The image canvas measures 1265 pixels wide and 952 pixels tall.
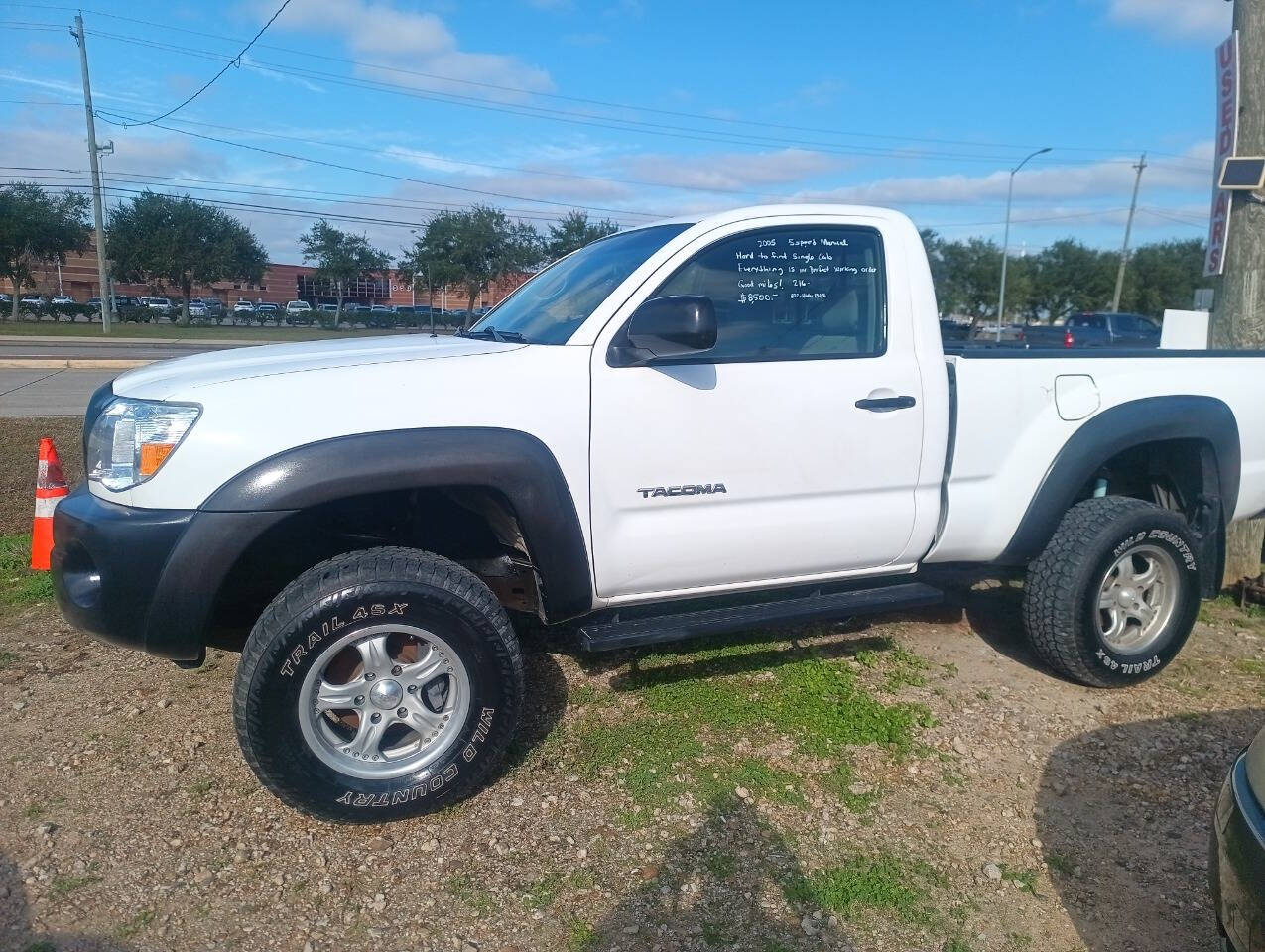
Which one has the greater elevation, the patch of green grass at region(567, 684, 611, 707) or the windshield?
the windshield

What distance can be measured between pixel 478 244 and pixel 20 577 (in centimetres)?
3962

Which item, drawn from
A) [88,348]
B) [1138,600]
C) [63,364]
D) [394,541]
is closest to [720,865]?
[394,541]

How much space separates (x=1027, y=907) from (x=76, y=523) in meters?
3.10

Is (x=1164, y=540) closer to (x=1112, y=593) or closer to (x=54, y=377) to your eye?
(x=1112, y=593)

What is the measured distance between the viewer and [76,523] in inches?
117

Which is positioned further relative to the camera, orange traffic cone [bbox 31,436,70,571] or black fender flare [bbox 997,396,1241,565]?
orange traffic cone [bbox 31,436,70,571]

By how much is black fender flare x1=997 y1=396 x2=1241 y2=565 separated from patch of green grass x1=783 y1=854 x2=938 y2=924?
1.64m

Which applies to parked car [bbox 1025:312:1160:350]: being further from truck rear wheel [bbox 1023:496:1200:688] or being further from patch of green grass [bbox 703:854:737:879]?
patch of green grass [bbox 703:854:737:879]

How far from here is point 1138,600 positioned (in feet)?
14.0

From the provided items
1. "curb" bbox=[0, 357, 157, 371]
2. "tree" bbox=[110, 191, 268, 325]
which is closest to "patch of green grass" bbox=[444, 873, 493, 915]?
"curb" bbox=[0, 357, 157, 371]

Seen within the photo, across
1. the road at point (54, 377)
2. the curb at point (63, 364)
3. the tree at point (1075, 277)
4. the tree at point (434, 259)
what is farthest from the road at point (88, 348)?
the tree at point (1075, 277)

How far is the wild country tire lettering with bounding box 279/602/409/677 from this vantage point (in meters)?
2.96

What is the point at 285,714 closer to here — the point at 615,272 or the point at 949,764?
the point at 615,272

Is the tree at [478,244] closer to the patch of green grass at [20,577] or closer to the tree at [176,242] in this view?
the tree at [176,242]
